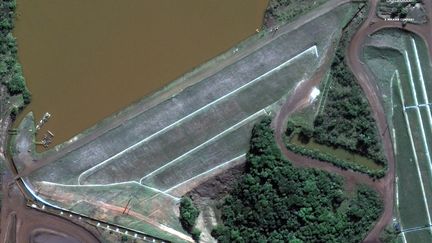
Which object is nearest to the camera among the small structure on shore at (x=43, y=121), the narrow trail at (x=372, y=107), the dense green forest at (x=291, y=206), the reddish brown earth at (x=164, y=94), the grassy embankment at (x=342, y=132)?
the dense green forest at (x=291, y=206)

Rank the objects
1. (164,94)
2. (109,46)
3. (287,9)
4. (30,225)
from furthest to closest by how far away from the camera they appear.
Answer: (109,46)
(287,9)
(164,94)
(30,225)

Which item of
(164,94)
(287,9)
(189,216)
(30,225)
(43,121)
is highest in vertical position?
(287,9)

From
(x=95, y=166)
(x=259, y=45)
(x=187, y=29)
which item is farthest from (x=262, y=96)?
(x=95, y=166)

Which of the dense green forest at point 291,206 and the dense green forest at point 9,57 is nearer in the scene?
the dense green forest at point 291,206

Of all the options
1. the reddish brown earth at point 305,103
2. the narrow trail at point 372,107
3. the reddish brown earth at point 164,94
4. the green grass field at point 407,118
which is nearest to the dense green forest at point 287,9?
the reddish brown earth at point 164,94

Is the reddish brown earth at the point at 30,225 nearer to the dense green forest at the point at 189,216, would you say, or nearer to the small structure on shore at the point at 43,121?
the small structure on shore at the point at 43,121

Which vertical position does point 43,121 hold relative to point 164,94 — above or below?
below

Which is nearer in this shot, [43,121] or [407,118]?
[407,118]

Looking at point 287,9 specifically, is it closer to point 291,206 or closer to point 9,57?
point 291,206

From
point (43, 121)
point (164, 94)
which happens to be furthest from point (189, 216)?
point (43, 121)
